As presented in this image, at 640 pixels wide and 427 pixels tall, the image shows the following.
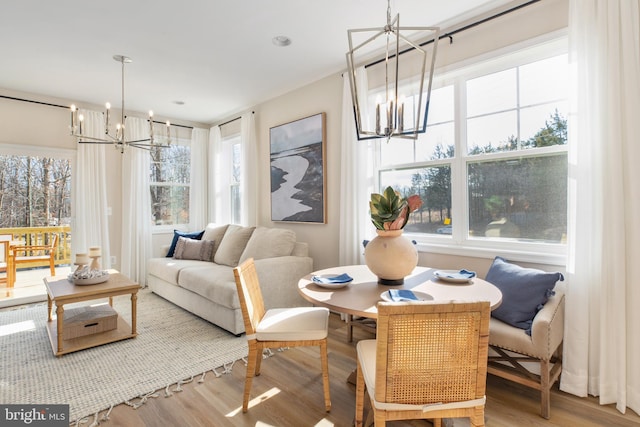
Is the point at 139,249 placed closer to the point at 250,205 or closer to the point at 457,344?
the point at 250,205

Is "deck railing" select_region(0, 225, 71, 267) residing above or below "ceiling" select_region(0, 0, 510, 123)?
below

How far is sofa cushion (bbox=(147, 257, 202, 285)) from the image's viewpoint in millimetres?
3771

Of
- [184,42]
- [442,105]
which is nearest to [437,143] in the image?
[442,105]

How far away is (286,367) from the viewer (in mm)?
2393

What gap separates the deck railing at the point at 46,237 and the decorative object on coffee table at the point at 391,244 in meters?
4.77

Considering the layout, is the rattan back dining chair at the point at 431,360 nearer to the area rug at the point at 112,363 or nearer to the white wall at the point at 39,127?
the area rug at the point at 112,363

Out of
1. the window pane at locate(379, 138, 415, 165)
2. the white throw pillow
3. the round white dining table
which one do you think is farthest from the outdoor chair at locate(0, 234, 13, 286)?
the window pane at locate(379, 138, 415, 165)

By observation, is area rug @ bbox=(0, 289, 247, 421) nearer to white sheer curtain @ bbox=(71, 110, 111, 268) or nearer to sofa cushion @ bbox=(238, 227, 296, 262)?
sofa cushion @ bbox=(238, 227, 296, 262)

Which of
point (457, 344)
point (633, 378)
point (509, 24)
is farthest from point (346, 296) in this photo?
point (509, 24)

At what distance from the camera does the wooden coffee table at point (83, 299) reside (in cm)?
256

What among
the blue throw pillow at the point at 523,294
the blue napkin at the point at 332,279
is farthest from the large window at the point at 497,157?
the blue napkin at the point at 332,279

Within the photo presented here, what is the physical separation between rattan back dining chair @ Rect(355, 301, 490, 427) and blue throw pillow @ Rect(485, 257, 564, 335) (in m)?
0.99

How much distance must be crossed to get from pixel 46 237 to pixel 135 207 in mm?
1201

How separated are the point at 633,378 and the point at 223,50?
152 inches
